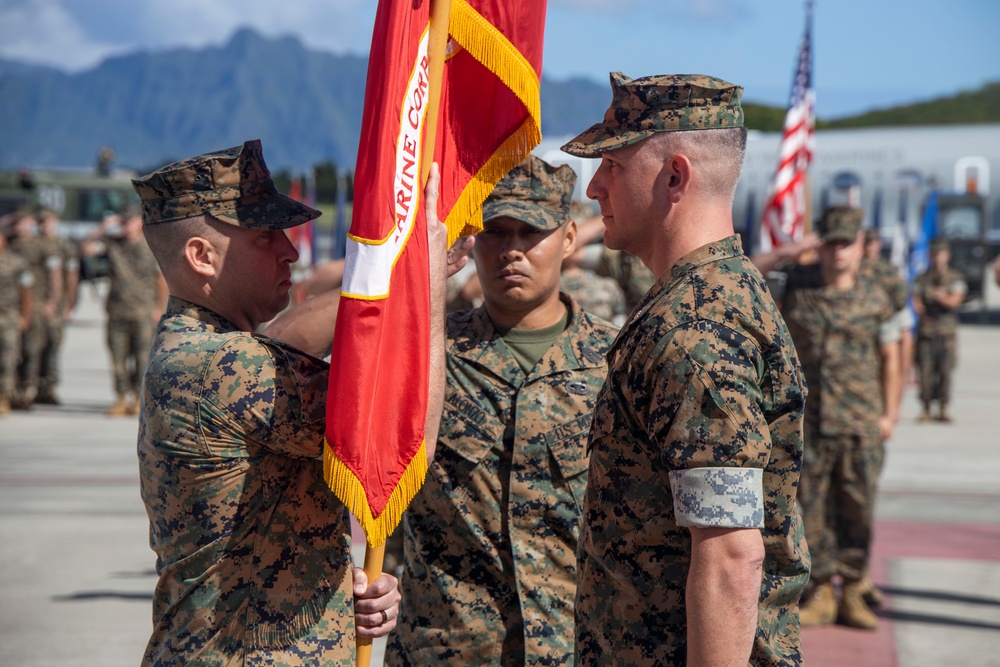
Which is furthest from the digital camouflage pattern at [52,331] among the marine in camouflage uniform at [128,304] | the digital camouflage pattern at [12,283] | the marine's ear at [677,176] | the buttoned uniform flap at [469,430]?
the marine's ear at [677,176]

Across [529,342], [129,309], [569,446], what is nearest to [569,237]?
[529,342]

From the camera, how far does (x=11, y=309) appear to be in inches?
543

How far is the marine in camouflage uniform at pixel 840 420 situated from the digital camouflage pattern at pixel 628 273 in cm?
149

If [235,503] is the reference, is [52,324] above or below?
below

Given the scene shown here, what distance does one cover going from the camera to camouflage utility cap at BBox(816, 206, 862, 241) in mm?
6449

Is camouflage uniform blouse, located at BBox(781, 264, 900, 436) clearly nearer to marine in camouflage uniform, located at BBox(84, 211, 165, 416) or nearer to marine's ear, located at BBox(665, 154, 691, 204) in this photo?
marine's ear, located at BBox(665, 154, 691, 204)

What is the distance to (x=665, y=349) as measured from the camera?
2240 millimetres

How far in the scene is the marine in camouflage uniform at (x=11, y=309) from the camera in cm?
1373

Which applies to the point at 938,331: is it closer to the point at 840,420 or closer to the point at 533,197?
the point at 840,420

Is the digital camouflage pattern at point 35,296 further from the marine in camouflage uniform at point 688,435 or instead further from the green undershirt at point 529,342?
the marine in camouflage uniform at point 688,435

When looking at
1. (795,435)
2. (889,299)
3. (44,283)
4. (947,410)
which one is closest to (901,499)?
(889,299)

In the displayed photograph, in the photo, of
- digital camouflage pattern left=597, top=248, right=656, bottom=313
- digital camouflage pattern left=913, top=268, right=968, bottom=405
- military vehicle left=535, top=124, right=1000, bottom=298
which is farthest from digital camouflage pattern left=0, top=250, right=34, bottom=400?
military vehicle left=535, top=124, right=1000, bottom=298

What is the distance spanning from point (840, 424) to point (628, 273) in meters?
2.12

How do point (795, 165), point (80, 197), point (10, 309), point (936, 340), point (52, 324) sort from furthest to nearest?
point (80, 197) < point (936, 340) < point (52, 324) < point (10, 309) < point (795, 165)
